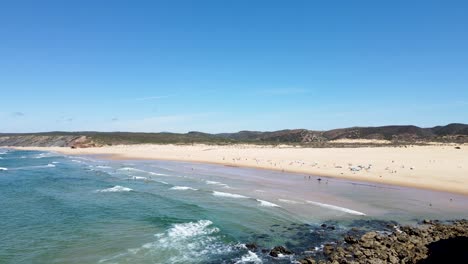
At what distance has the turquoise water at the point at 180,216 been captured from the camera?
15.8m

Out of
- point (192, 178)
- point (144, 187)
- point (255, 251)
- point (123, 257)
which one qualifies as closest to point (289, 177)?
point (192, 178)

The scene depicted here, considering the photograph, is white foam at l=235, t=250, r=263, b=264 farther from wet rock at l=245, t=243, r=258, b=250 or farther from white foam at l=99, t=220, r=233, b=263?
white foam at l=99, t=220, r=233, b=263

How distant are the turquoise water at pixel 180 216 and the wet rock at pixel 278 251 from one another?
298mm

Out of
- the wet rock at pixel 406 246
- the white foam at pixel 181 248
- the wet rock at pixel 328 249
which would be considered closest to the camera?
the wet rock at pixel 406 246

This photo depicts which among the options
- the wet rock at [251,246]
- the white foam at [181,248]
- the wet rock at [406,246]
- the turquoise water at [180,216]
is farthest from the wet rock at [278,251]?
the white foam at [181,248]

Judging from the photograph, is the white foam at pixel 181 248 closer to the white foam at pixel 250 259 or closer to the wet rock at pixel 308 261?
the white foam at pixel 250 259

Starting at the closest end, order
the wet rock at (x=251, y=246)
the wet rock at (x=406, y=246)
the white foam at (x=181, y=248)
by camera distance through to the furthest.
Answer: the wet rock at (x=406, y=246) → the white foam at (x=181, y=248) → the wet rock at (x=251, y=246)

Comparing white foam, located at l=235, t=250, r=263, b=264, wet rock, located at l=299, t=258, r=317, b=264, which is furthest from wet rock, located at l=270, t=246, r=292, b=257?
wet rock, located at l=299, t=258, r=317, b=264

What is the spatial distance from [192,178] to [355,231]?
75.7 feet

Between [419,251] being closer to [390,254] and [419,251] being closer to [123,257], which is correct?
[390,254]

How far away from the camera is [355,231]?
18.2 meters

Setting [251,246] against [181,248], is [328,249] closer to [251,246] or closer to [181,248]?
[251,246]

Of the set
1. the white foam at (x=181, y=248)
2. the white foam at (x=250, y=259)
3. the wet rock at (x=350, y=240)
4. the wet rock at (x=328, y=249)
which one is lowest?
the white foam at (x=250, y=259)

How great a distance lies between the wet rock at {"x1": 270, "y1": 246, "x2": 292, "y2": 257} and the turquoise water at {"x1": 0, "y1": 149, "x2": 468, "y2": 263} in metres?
0.30
